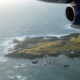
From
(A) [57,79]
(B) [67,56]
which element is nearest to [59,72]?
(A) [57,79]

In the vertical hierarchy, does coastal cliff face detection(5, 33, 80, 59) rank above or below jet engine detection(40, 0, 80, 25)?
below

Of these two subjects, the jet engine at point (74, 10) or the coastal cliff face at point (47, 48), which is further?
the coastal cliff face at point (47, 48)

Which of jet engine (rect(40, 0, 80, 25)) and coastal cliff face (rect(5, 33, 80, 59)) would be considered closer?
jet engine (rect(40, 0, 80, 25))

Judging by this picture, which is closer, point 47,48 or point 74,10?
point 74,10

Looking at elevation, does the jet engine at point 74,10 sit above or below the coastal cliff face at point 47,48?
above

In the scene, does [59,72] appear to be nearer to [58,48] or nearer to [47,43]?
[58,48]

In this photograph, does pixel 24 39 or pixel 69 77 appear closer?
pixel 69 77

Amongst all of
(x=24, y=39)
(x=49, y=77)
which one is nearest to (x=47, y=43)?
(x=24, y=39)

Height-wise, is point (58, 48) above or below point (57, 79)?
above

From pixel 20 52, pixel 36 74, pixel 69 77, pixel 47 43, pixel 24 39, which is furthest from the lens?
pixel 24 39

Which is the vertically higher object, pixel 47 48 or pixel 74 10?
pixel 74 10

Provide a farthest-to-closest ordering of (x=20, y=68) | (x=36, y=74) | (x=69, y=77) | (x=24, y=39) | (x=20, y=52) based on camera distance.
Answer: (x=24, y=39) < (x=20, y=52) < (x=20, y=68) < (x=36, y=74) < (x=69, y=77)
